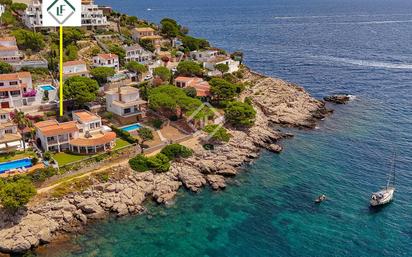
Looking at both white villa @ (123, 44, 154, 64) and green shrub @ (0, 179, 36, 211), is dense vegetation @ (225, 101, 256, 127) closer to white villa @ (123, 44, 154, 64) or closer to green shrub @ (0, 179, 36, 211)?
white villa @ (123, 44, 154, 64)

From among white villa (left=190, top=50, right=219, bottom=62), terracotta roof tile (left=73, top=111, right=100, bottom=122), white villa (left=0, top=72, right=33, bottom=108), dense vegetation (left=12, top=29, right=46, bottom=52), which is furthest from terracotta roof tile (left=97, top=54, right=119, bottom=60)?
terracotta roof tile (left=73, top=111, right=100, bottom=122)

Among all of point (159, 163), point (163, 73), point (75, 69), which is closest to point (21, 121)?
point (159, 163)

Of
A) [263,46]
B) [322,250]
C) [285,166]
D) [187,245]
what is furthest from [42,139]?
[263,46]

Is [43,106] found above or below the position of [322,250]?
above

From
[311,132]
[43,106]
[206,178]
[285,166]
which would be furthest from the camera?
[311,132]

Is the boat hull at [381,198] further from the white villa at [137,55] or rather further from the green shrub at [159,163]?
the white villa at [137,55]

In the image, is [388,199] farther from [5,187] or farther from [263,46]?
[263,46]

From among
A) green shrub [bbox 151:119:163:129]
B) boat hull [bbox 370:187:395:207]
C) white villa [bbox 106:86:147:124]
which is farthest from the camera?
white villa [bbox 106:86:147:124]

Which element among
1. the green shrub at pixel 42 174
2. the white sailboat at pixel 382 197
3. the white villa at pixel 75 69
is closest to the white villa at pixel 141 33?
the white villa at pixel 75 69
